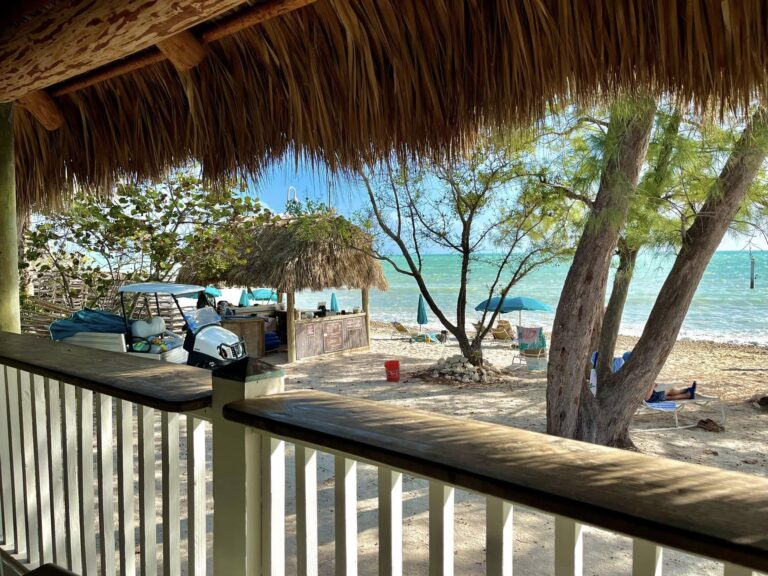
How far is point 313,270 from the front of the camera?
1145cm

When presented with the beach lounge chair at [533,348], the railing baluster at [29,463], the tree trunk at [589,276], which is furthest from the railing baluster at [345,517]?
the beach lounge chair at [533,348]

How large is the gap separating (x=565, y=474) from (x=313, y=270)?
10970 millimetres

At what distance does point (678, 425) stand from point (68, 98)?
7.13 m

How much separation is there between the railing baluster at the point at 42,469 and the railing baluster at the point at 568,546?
1469mm

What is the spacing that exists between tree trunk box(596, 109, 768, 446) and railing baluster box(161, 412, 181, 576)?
4.39m

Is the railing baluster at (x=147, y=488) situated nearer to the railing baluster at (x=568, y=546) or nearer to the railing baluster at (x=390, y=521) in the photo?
the railing baluster at (x=390, y=521)

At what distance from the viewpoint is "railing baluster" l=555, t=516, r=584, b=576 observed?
66cm

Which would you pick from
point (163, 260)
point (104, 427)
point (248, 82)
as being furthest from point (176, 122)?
point (163, 260)

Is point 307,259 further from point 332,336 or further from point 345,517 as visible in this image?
point 345,517

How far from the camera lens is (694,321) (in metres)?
24.2

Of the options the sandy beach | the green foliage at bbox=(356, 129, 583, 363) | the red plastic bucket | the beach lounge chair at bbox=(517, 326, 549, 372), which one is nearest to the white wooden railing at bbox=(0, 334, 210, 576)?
the sandy beach

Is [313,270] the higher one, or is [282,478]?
[313,270]

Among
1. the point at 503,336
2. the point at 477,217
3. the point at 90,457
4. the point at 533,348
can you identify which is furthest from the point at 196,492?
the point at 503,336

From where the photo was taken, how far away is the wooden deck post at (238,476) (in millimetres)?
986
